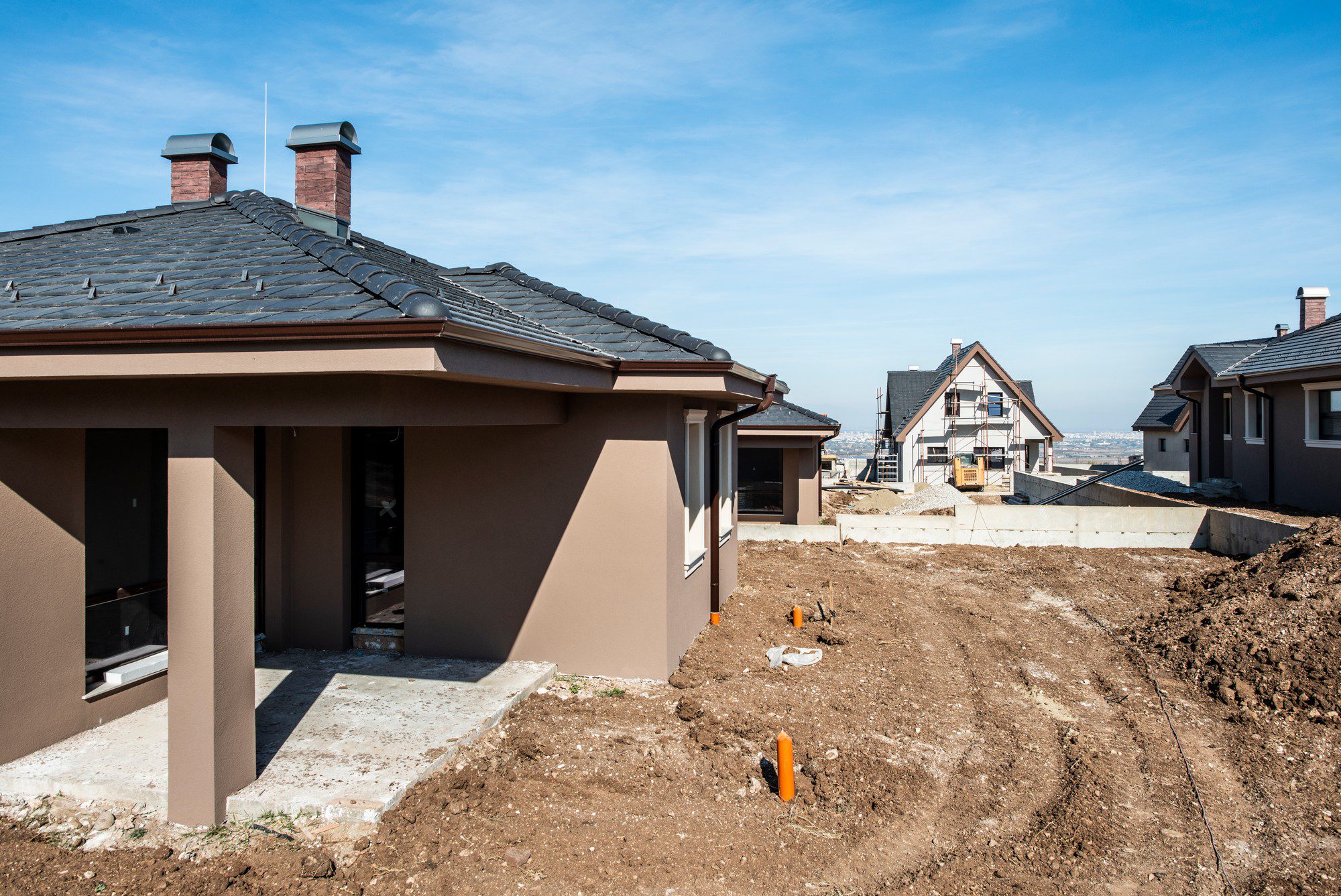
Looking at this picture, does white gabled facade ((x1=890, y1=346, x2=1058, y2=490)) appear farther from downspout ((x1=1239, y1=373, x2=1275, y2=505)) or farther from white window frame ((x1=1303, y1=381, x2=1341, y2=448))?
white window frame ((x1=1303, y1=381, x2=1341, y2=448))

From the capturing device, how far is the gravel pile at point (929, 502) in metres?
22.5

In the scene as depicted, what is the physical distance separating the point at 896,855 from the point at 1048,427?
3962 centimetres

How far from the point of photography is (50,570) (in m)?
5.41

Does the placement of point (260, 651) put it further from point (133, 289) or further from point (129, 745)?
point (133, 289)

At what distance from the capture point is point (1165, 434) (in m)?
36.3

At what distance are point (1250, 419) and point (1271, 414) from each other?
171cm

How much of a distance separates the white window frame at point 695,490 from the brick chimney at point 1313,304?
888 inches

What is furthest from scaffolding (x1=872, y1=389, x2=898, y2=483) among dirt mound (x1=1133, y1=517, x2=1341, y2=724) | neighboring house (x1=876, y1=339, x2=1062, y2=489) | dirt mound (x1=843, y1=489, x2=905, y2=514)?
dirt mound (x1=1133, y1=517, x2=1341, y2=724)

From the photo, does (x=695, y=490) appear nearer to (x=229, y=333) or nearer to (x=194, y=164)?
(x=229, y=333)

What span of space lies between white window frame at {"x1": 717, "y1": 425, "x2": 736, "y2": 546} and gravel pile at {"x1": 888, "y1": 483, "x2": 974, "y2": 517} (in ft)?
39.5

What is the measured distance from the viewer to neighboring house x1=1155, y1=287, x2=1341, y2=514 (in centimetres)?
1478

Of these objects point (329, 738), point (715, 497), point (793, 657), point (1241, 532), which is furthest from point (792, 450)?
point (329, 738)

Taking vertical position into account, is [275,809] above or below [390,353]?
below

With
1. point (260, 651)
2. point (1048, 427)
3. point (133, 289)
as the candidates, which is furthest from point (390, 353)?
point (1048, 427)
